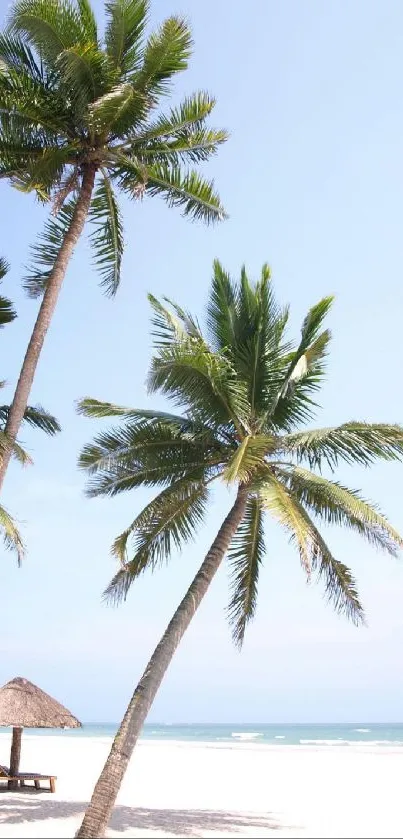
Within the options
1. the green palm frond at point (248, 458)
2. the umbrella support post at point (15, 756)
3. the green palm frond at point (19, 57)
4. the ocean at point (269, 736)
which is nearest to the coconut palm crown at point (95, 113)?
the green palm frond at point (19, 57)

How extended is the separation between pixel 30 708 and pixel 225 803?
416 centimetres

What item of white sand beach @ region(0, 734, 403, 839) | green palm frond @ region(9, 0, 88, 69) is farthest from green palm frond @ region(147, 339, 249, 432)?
white sand beach @ region(0, 734, 403, 839)

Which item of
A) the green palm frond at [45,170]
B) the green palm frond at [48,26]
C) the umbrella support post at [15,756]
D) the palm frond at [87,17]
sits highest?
the palm frond at [87,17]

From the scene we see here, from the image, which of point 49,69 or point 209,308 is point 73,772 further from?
point 49,69

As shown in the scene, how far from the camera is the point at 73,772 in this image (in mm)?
22812

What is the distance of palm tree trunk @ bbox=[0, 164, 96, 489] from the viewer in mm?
11516

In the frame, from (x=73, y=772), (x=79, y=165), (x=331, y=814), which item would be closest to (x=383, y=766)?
(x=73, y=772)

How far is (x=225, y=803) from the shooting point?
15195 mm

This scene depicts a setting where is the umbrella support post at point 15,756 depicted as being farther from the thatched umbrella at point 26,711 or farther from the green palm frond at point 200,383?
the green palm frond at point 200,383

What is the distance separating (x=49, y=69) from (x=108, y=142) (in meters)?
1.40

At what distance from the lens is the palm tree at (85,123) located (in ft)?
39.6

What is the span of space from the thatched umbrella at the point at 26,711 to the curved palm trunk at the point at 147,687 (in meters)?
4.86

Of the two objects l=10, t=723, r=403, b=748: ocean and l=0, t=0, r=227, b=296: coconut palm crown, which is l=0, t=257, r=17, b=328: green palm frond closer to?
l=0, t=0, r=227, b=296: coconut palm crown

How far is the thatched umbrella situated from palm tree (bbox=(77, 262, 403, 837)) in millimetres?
3720
